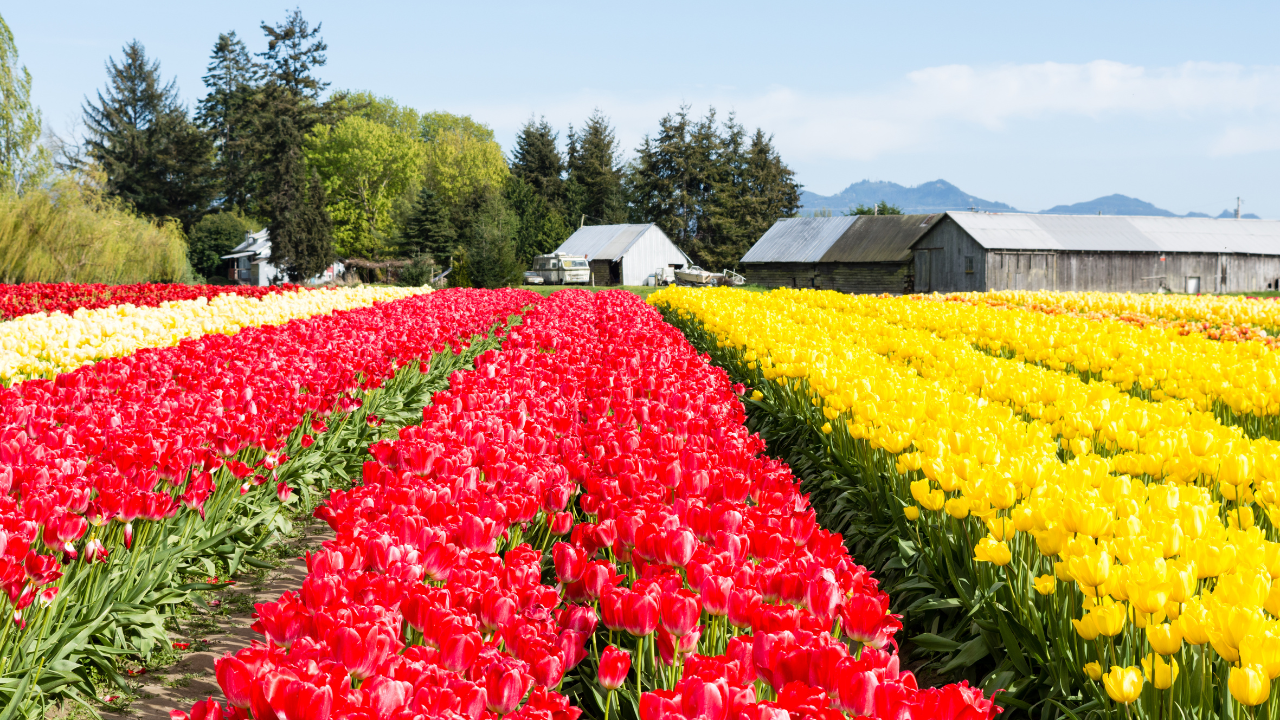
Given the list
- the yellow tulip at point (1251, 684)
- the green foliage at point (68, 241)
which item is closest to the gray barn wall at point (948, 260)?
the green foliage at point (68, 241)

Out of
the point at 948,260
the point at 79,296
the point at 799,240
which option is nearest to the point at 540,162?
the point at 799,240

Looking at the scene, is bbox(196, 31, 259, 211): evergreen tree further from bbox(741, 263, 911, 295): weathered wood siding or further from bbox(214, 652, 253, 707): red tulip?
bbox(214, 652, 253, 707): red tulip

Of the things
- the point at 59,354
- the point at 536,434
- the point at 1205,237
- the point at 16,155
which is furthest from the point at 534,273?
the point at 536,434

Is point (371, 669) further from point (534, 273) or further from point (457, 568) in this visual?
point (534, 273)

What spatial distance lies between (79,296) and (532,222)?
→ 180 feet

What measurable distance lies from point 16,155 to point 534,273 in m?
35.1

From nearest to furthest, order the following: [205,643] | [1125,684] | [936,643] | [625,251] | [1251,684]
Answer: [1251,684] → [1125,684] → [936,643] → [205,643] → [625,251]

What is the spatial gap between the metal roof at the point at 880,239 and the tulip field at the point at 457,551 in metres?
43.7

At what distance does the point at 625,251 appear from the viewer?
64688mm

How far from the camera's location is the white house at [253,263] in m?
67.8

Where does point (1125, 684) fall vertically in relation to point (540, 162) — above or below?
below

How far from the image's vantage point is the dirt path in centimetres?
399

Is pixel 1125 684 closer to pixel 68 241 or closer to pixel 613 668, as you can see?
pixel 613 668

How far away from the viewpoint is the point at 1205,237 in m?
45.0
